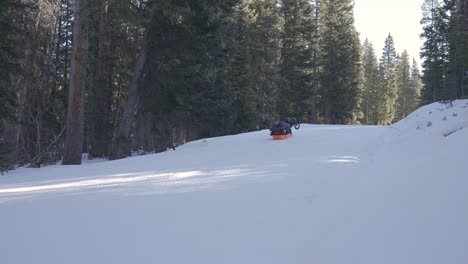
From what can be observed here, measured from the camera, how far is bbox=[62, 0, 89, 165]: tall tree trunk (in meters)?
12.0

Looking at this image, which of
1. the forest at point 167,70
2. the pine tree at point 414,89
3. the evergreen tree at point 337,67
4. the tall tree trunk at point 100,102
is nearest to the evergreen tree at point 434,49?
the forest at point 167,70

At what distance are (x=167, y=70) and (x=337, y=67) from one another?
104ft

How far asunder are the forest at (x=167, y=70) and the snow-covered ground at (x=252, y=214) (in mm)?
7238

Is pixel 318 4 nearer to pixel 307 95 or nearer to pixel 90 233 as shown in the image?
pixel 307 95

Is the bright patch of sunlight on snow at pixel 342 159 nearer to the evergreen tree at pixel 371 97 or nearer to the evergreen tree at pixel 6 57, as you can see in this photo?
the evergreen tree at pixel 6 57

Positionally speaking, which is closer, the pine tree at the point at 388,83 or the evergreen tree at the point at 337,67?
the evergreen tree at the point at 337,67

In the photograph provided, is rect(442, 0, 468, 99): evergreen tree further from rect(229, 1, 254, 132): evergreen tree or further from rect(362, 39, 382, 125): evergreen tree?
rect(362, 39, 382, 125): evergreen tree

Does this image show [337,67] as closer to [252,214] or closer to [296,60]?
[296,60]

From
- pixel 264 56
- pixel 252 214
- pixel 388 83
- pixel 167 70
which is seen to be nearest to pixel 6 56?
pixel 167 70

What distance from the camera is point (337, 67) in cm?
4303

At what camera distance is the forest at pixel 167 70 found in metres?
13.9

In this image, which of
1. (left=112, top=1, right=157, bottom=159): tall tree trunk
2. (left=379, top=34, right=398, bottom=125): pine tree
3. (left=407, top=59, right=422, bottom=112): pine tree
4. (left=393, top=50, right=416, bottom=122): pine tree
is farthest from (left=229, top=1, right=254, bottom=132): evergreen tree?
(left=393, top=50, right=416, bottom=122): pine tree

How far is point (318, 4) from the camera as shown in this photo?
145 ft

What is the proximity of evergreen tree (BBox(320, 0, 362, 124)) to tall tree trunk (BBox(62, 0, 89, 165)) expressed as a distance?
34503 mm
